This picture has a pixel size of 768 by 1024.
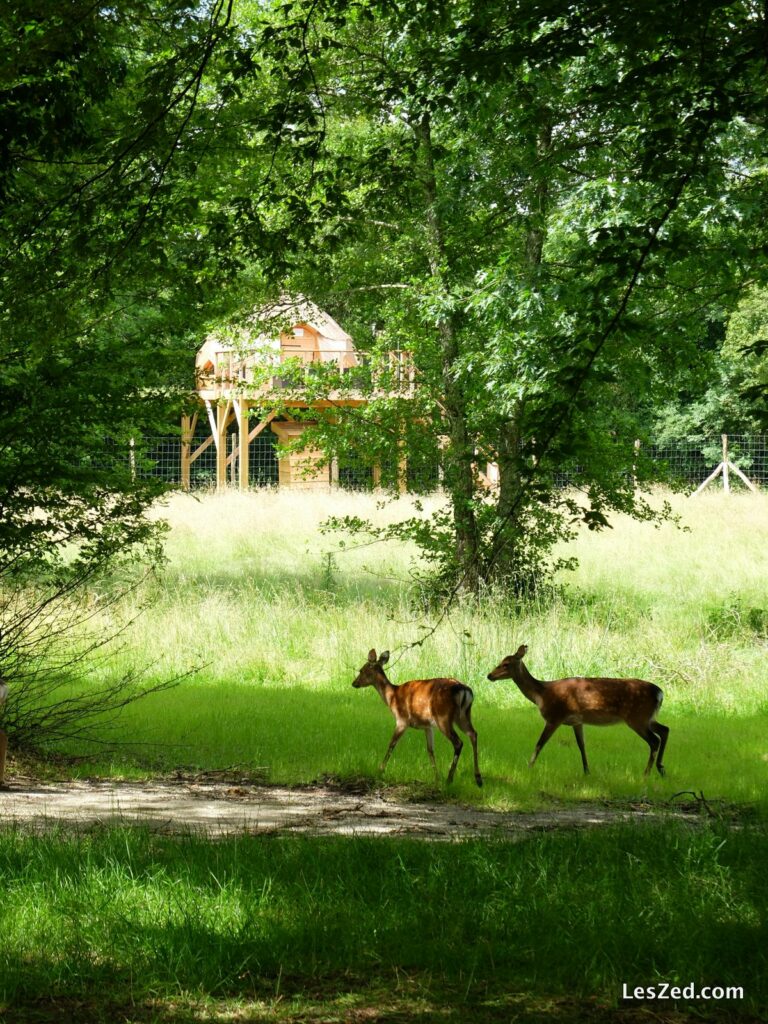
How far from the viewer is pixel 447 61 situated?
7.79 meters

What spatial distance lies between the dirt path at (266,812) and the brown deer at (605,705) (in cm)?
71

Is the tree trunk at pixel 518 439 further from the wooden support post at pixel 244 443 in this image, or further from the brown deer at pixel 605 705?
the wooden support post at pixel 244 443

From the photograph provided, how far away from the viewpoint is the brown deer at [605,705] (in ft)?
29.2

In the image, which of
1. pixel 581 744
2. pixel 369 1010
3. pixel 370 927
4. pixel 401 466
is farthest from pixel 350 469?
pixel 369 1010

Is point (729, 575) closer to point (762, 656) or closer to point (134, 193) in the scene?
point (762, 656)

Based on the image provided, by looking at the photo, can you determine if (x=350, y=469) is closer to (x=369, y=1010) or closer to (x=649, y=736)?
(x=649, y=736)

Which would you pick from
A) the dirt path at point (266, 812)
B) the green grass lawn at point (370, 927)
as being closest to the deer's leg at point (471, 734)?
the dirt path at point (266, 812)

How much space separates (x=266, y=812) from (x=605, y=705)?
282 cm

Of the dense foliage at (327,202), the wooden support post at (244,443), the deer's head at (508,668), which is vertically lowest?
the deer's head at (508,668)

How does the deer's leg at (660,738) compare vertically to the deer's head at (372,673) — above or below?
below

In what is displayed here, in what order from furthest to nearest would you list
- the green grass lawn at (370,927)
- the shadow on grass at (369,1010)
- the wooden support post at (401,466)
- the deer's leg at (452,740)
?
the wooden support post at (401,466) < the deer's leg at (452,740) < the green grass lawn at (370,927) < the shadow on grass at (369,1010)

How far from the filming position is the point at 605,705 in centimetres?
901

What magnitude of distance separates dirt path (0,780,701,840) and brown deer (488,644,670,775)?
71cm

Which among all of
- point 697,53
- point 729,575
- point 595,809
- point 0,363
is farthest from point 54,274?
point 729,575
